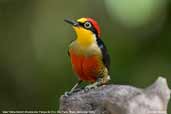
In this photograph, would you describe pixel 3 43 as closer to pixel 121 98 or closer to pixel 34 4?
pixel 34 4

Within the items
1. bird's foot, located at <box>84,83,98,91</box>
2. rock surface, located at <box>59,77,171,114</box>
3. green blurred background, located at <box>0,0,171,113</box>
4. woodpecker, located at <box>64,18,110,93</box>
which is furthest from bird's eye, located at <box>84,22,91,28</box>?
green blurred background, located at <box>0,0,171,113</box>

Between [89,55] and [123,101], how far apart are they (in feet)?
3.87

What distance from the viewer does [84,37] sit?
200 inches

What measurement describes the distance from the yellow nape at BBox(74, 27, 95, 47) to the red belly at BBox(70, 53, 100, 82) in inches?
6.5

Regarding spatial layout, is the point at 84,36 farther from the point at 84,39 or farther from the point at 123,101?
the point at 123,101

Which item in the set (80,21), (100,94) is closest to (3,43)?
(80,21)

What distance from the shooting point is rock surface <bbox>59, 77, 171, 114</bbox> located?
3770 mm

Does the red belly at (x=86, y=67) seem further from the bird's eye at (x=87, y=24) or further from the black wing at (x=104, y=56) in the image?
the bird's eye at (x=87, y=24)

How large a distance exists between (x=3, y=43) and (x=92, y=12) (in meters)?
1.41

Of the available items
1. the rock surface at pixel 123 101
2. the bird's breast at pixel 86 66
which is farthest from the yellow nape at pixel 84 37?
the rock surface at pixel 123 101

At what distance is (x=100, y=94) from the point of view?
403 centimetres

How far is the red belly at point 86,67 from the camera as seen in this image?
4848 millimetres

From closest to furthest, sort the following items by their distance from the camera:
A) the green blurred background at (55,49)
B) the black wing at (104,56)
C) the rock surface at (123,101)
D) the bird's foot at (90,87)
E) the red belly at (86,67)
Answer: the rock surface at (123,101) < the bird's foot at (90,87) < the red belly at (86,67) < the black wing at (104,56) < the green blurred background at (55,49)

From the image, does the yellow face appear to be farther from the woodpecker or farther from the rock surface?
the rock surface
